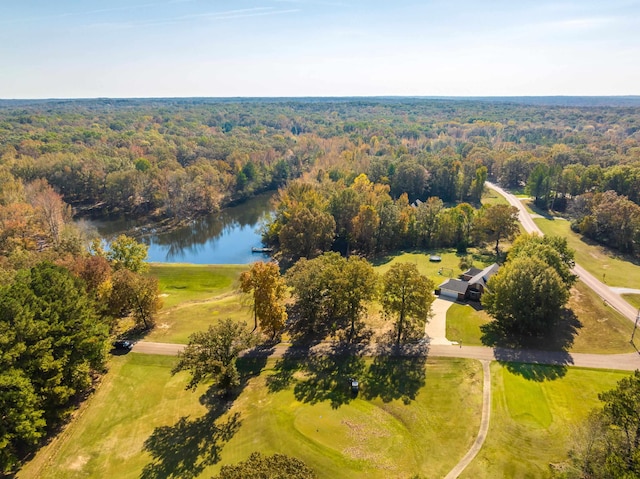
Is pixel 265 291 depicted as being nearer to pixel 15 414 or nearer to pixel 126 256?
pixel 15 414

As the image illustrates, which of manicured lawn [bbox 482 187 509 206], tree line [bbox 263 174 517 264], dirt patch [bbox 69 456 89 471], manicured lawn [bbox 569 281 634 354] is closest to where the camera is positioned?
dirt patch [bbox 69 456 89 471]

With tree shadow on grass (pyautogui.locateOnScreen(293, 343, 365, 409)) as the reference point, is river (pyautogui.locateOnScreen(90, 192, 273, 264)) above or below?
below

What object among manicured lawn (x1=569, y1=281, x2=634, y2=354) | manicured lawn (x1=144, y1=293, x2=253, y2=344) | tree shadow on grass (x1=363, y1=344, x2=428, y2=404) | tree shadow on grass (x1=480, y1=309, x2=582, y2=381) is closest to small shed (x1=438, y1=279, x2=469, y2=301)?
tree shadow on grass (x1=480, y1=309, x2=582, y2=381)

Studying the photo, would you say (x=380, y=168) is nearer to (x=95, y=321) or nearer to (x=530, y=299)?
(x=530, y=299)

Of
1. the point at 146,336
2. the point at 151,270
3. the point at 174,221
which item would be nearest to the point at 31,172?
the point at 174,221

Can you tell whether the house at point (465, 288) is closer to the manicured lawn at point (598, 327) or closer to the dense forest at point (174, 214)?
the manicured lawn at point (598, 327)

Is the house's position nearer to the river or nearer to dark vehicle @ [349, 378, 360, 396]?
dark vehicle @ [349, 378, 360, 396]

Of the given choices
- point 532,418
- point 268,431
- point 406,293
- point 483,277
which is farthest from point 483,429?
point 483,277
